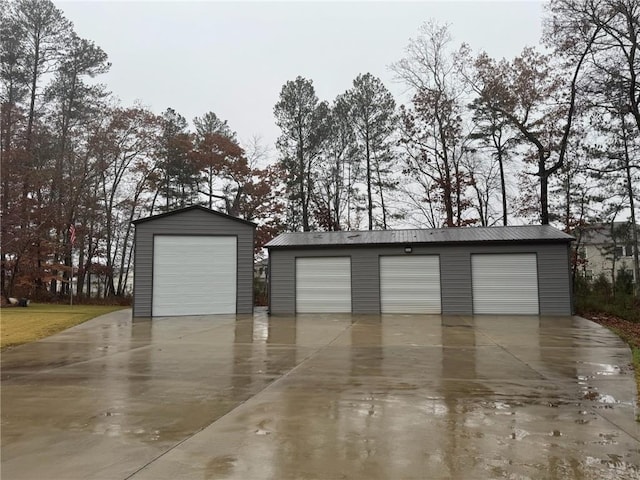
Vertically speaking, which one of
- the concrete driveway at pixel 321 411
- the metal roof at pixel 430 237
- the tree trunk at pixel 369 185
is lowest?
the concrete driveway at pixel 321 411

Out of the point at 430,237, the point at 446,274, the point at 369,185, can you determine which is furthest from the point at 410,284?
the point at 369,185

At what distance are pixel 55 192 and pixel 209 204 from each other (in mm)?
8544

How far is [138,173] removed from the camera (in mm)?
26094

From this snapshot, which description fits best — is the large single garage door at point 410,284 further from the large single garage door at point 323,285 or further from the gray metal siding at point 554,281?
the gray metal siding at point 554,281

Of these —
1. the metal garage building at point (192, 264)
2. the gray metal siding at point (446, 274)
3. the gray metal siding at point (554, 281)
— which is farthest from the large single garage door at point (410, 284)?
the metal garage building at point (192, 264)

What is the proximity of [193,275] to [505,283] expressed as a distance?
10722 mm

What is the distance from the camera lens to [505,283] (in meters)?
14.3

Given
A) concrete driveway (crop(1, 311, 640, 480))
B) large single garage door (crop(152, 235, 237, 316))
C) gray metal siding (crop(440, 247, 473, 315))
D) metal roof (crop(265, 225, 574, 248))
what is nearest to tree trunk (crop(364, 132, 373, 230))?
metal roof (crop(265, 225, 574, 248))

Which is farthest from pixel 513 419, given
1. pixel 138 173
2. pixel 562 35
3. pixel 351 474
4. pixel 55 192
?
pixel 138 173

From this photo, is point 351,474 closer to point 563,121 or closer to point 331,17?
point 331,17

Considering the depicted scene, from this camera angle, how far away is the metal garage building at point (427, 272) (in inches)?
551

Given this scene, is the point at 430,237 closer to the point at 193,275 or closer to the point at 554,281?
the point at 554,281

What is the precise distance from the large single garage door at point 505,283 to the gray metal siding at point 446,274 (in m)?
0.18

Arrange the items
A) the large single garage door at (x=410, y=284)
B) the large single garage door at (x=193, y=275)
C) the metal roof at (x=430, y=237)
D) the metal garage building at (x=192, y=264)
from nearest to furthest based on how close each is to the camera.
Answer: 1. the metal roof at (x=430, y=237)
2. the metal garage building at (x=192, y=264)
3. the large single garage door at (x=193, y=275)
4. the large single garage door at (x=410, y=284)
